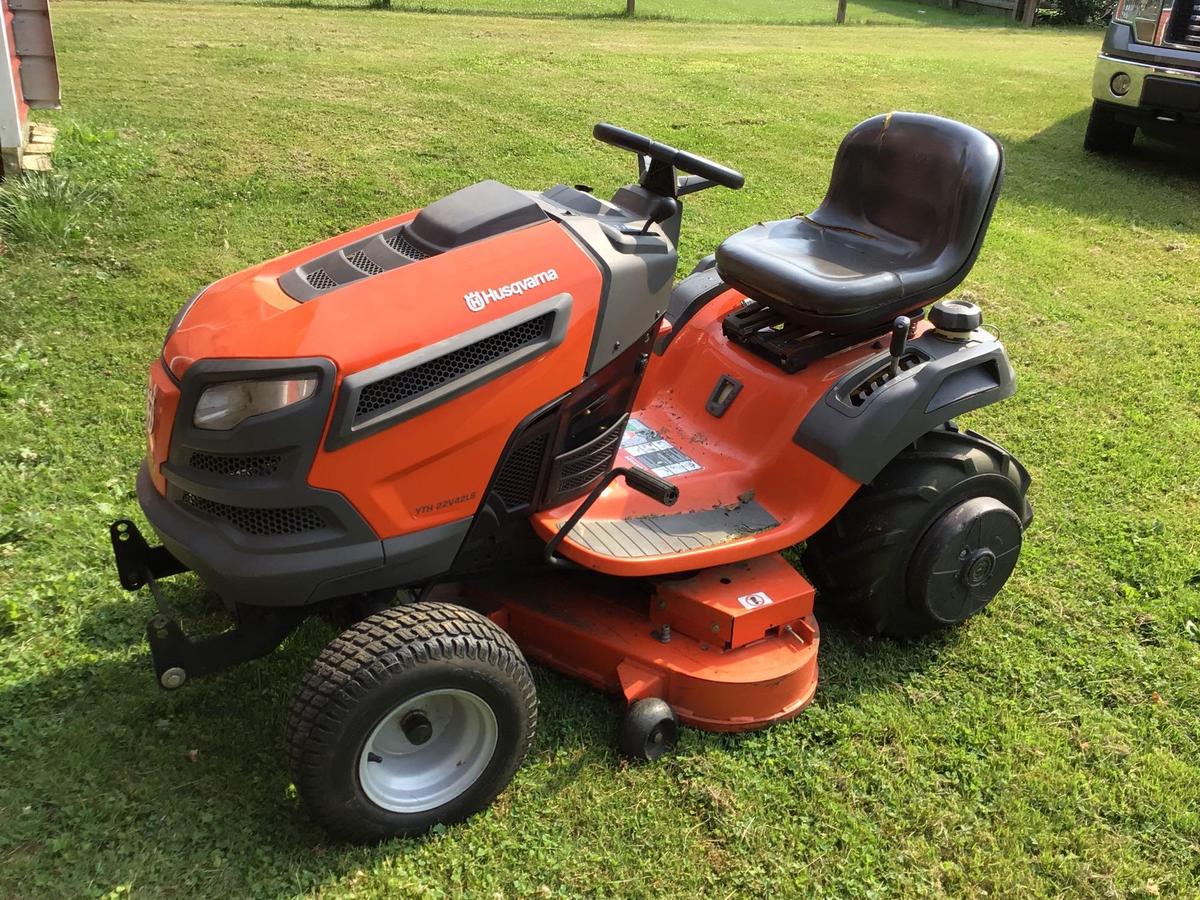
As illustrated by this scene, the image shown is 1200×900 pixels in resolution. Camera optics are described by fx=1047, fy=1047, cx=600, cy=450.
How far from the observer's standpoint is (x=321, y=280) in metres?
2.41

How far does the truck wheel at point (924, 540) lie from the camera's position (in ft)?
9.86

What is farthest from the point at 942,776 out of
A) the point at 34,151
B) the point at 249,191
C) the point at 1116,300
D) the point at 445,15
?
the point at 445,15

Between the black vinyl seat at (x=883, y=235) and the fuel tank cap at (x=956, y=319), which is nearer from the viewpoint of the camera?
the black vinyl seat at (x=883, y=235)

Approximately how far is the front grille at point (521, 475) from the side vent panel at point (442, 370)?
24 cm

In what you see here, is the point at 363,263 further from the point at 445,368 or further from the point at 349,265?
the point at 445,368

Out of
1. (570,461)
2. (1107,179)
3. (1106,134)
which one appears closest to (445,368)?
(570,461)

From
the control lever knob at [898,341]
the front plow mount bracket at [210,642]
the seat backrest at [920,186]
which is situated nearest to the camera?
the front plow mount bracket at [210,642]

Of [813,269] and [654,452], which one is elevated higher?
[813,269]

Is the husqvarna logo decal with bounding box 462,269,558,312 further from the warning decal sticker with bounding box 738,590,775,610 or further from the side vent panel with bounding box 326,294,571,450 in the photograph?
the warning decal sticker with bounding box 738,590,775,610

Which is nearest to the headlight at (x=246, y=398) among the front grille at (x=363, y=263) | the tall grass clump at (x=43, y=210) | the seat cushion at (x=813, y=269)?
the front grille at (x=363, y=263)

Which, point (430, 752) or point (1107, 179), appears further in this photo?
point (1107, 179)

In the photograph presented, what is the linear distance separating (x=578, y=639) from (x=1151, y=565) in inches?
83.4

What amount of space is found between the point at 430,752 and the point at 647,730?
546 mm

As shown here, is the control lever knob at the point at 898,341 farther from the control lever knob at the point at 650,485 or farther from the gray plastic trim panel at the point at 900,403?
the control lever knob at the point at 650,485
